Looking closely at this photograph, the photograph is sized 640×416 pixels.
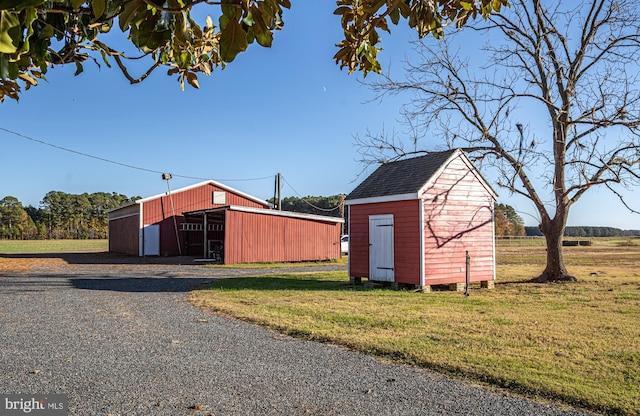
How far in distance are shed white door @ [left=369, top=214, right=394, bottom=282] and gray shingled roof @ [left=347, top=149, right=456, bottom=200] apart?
2.43 ft

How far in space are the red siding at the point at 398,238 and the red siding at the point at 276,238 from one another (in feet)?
32.4

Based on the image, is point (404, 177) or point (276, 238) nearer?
point (404, 177)

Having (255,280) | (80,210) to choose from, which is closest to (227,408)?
(255,280)

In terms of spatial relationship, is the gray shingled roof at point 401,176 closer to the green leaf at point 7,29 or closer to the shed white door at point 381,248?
the shed white door at point 381,248

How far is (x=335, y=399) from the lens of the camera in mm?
4391

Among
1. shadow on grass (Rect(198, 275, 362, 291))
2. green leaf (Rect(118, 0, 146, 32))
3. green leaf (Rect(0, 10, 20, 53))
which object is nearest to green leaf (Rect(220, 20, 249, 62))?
green leaf (Rect(118, 0, 146, 32))

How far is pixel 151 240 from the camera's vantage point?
95.5 ft

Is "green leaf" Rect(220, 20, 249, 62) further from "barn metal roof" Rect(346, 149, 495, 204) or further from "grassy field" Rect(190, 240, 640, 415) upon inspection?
"barn metal roof" Rect(346, 149, 495, 204)

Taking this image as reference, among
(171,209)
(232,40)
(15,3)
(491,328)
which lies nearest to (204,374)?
(232,40)

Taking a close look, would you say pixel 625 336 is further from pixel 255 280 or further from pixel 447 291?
pixel 255 280

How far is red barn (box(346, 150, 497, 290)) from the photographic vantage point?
13000 millimetres

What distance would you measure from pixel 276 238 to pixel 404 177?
12.3 m

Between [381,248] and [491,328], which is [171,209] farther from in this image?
[491,328]

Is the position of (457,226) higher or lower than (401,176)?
lower
